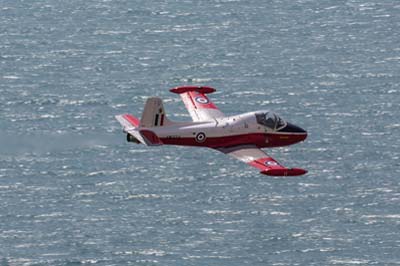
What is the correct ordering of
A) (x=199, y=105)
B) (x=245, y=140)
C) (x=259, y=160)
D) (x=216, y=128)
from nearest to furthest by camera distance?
1. (x=259, y=160)
2. (x=216, y=128)
3. (x=245, y=140)
4. (x=199, y=105)

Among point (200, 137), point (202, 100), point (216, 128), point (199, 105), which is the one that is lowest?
point (200, 137)

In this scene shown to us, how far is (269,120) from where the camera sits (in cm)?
18538

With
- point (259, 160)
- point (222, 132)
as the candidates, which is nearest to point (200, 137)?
point (222, 132)

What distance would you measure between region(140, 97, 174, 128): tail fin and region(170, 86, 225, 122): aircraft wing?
8.75 metres

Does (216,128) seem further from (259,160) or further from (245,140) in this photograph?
(259,160)

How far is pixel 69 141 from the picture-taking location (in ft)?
639

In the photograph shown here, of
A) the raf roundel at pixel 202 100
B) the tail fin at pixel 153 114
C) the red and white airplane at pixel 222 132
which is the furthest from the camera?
the raf roundel at pixel 202 100

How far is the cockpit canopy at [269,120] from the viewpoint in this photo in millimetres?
185062

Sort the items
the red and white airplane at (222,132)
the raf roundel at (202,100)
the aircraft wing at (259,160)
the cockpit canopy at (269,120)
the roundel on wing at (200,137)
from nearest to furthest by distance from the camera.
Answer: the aircraft wing at (259,160)
the red and white airplane at (222,132)
the roundel on wing at (200,137)
the cockpit canopy at (269,120)
the raf roundel at (202,100)

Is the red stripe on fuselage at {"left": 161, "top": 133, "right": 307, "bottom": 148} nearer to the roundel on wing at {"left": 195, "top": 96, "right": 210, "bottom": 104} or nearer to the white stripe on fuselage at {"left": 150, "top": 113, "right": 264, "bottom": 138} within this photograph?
the white stripe on fuselage at {"left": 150, "top": 113, "right": 264, "bottom": 138}

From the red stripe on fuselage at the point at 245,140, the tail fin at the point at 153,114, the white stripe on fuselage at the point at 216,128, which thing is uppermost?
the tail fin at the point at 153,114

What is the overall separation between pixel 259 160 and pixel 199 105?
14.4m

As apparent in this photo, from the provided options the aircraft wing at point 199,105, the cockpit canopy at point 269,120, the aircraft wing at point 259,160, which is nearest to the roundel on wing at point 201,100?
the aircraft wing at point 199,105

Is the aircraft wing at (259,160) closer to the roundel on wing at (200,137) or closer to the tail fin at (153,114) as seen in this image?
the roundel on wing at (200,137)
